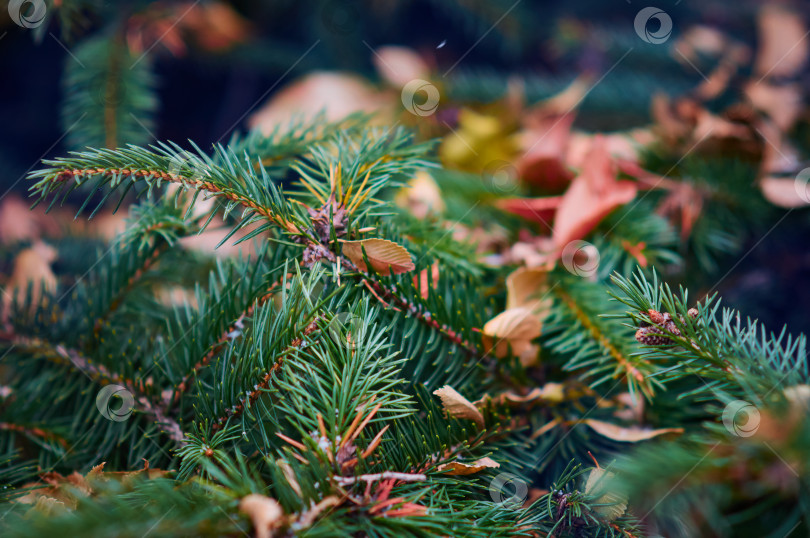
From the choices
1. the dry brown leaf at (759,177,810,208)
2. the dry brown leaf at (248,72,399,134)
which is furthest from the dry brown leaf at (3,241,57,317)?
the dry brown leaf at (759,177,810,208)

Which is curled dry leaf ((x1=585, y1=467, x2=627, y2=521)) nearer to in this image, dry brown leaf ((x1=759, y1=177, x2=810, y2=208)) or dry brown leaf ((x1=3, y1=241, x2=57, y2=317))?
dry brown leaf ((x1=759, y1=177, x2=810, y2=208))

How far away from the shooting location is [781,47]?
613 mm

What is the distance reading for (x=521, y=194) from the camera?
0.48 m

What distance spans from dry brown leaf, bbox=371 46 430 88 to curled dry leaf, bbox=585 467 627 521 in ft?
1.82

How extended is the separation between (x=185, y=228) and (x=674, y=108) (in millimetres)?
499

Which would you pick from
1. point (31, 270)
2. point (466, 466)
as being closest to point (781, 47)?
point (466, 466)

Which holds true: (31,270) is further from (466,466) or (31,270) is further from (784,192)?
(784,192)

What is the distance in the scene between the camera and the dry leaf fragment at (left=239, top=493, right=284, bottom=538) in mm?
185

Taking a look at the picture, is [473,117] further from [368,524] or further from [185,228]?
[368,524]

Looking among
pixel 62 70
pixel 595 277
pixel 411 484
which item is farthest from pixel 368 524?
pixel 62 70

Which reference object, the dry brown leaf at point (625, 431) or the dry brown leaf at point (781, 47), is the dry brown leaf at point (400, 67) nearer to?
the dry brown leaf at point (781, 47)

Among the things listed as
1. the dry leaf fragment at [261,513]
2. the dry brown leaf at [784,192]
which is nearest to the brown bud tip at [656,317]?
the dry leaf fragment at [261,513]

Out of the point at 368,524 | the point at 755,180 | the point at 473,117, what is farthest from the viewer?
the point at 473,117

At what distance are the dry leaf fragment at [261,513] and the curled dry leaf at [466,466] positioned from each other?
98 mm
